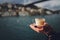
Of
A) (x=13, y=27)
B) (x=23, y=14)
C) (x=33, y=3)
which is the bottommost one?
(x=13, y=27)

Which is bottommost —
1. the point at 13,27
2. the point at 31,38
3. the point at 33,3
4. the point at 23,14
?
the point at 31,38

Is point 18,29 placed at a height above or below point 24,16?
below

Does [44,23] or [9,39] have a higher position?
[44,23]

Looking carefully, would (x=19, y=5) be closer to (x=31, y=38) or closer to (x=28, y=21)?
(x=28, y=21)

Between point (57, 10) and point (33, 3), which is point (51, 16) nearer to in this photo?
point (57, 10)

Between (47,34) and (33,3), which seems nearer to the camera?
(47,34)

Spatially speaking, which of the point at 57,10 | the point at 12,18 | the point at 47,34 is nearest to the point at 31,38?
the point at 47,34

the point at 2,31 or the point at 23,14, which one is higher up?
the point at 23,14

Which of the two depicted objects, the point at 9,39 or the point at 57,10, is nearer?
the point at 9,39

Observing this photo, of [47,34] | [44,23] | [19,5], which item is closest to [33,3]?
[19,5]
